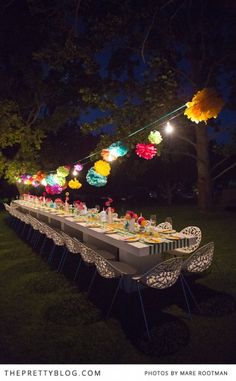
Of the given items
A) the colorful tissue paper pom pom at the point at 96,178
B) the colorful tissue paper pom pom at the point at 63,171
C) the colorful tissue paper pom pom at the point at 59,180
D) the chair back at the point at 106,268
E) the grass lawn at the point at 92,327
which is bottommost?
the grass lawn at the point at 92,327

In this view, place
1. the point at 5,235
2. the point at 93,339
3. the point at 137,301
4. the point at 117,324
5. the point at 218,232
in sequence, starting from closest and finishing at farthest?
1. the point at 93,339
2. the point at 117,324
3. the point at 137,301
4. the point at 218,232
5. the point at 5,235

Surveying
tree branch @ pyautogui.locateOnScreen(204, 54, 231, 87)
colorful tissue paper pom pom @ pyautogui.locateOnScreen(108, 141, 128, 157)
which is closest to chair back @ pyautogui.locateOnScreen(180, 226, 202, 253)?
colorful tissue paper pom pom @ pyautogui.locateOnScreen(108, 141, 128, 157)

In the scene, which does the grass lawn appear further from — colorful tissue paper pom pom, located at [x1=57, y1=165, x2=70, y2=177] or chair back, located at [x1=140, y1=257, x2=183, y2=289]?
colorful tissue paper pom pom, located at [x1=57, y1=165, x2=70, y2=177]

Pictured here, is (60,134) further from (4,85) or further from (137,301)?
(137,301)

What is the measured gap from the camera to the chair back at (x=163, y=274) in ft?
14.5

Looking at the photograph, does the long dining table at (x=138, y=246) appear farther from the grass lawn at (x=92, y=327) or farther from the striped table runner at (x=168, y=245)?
the grass lawn at (x=92, y=327)

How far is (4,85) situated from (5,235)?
35.1 feet

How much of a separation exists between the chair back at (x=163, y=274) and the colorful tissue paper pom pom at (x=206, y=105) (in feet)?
6.80

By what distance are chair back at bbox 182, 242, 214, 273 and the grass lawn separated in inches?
24.7

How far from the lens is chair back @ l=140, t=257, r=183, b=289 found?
14.5ft

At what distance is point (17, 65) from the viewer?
19344 mm

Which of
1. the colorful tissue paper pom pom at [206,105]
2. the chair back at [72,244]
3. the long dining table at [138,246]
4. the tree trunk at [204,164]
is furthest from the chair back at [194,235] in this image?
the tree trunk at [204,164]

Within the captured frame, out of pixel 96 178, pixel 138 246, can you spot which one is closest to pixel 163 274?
pixel 138 246
